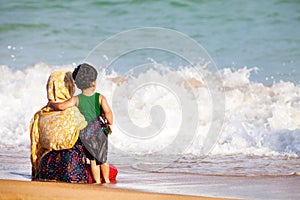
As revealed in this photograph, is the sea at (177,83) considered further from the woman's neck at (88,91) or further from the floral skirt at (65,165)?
the woman's neck at (88,91)

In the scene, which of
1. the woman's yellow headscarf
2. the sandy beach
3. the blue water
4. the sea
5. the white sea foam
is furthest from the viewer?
the blue water

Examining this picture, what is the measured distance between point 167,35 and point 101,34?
1.04 m

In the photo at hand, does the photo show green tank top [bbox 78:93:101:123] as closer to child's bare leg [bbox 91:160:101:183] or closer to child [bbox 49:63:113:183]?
child [bbox 49:63:113:183]

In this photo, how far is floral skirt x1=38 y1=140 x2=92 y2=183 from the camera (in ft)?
13.5

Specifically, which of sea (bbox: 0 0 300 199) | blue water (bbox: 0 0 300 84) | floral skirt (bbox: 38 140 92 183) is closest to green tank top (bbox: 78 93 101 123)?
floral skirt (bbox: 38 140 92 183)

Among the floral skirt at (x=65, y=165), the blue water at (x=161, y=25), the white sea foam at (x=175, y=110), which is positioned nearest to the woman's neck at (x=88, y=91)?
the floral skirt at (x=65, y=165)

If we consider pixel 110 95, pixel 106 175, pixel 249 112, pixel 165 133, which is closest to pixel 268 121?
pixel 249 112

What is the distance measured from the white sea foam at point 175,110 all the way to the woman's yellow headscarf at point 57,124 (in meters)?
2.30

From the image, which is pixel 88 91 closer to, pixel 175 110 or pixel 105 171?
pixel 105 171

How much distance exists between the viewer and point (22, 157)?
607cm

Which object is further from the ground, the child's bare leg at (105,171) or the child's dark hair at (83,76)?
the child's dark hair at (83,76)

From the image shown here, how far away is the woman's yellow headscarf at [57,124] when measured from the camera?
4078 millimetres

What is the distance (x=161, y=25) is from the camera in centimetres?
1109

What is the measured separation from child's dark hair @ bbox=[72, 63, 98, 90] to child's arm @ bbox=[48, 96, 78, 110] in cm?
9
